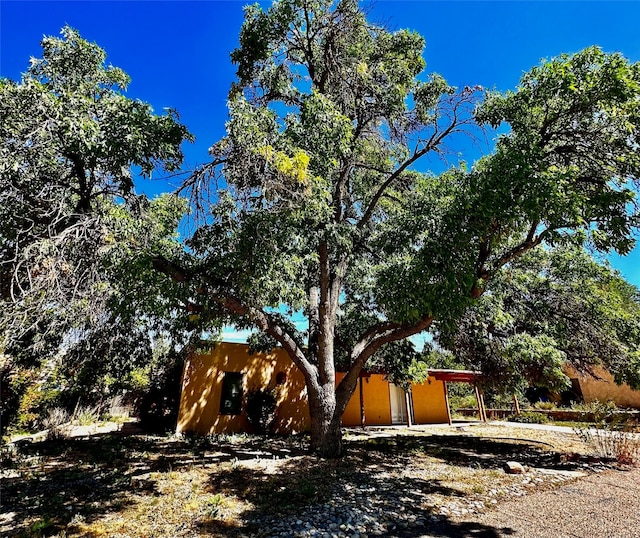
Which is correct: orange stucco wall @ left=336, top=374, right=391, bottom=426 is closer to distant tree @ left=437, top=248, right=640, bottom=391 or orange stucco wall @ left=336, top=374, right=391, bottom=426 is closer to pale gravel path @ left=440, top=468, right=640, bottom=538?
distant tree @ left=437, top=248, right=640, bottom=391

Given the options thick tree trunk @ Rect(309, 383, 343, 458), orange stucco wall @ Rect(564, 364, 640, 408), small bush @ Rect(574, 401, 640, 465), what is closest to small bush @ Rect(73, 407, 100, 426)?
thick tree trunk @ Rect(309, 383, 343, 458)

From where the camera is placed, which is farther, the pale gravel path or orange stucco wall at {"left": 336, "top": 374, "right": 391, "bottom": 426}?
orange stucco wall at {"left": 336, "top": 374, "right": 391, "bottom": 426}

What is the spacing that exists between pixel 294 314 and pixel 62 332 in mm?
5335

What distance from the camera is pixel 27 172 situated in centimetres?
501

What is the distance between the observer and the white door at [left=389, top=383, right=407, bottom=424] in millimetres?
17844

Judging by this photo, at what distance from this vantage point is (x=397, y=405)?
18219 mm

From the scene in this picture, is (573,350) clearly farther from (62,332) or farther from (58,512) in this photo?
(62,332)

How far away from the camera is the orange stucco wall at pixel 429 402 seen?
18.0 meters

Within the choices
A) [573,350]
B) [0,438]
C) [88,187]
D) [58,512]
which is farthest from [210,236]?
[573,350]

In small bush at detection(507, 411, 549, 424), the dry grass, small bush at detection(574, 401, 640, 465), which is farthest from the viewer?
small bush at detection(507, 411, 549, 424)

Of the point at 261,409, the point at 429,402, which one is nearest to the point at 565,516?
the point at 261,409

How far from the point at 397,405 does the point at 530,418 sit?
6.75 metres

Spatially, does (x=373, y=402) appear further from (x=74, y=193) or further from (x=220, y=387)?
(x=74, y=193)

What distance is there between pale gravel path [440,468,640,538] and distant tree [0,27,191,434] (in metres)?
5.86
